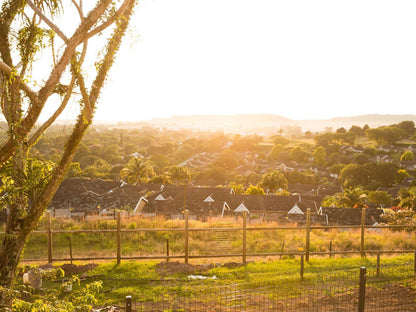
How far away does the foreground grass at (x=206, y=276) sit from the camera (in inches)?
368

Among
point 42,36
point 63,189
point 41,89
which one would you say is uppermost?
point 42,36

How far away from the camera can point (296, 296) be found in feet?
29.4

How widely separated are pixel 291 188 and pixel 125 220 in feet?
193

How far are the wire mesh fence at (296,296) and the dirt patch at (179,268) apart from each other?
1186 mm

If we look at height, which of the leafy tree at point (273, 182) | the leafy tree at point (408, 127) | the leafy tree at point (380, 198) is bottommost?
the leafy tree at point (380, 198)

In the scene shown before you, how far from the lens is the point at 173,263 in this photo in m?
11.7

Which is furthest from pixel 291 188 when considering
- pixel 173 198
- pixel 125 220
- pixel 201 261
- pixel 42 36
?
pixel 42 36

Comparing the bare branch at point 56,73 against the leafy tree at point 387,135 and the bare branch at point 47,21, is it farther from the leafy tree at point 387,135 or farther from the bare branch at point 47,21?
the leafy tree at point 387,135

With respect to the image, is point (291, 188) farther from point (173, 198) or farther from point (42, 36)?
point (42, 36)

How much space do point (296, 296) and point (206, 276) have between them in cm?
299

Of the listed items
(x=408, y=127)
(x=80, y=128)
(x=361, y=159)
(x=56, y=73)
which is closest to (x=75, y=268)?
(x=80, y=128)

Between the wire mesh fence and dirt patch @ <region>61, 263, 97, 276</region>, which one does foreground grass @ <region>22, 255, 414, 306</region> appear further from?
dirt patch @ <region>61, 263, 97, 276</region>

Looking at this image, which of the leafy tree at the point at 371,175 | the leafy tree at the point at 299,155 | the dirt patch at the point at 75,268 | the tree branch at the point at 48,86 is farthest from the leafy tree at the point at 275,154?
the tree branch at the point at 48,86

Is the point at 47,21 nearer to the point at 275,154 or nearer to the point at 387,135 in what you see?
the point at 275,154
